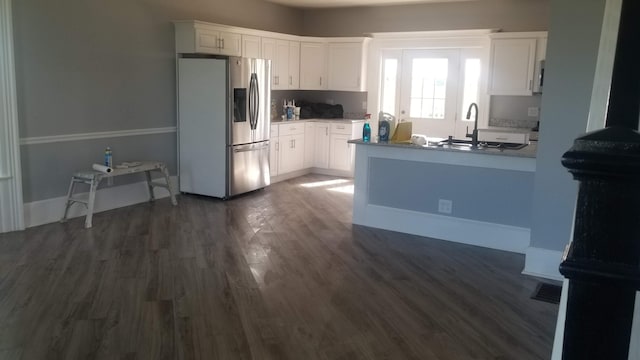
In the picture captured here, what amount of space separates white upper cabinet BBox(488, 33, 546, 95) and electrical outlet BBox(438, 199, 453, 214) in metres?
2.99

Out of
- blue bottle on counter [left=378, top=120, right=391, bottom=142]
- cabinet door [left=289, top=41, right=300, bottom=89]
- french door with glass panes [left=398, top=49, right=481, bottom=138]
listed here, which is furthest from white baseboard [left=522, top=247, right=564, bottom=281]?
cabinet door [left=289, top=41, right=300, bottom=89]

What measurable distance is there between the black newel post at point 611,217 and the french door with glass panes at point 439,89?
7.30m

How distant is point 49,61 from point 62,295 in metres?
2.69

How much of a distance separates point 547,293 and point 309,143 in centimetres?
530

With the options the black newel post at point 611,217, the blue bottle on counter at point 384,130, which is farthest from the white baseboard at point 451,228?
the black newel post at point 611,217

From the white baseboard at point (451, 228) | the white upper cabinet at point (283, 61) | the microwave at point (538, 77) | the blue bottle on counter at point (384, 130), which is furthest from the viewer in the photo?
the white upper cabinet at point (283, 61)

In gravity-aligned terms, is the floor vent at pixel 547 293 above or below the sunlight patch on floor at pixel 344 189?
below

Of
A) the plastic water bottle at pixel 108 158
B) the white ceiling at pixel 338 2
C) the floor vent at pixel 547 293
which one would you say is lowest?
the floor vent at pixel 547 293

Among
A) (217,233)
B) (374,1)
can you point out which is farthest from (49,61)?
(374,1)

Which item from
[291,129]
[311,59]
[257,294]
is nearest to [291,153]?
[291,129]

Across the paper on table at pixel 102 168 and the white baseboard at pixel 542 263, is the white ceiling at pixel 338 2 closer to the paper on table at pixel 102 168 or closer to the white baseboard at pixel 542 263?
the paper on table at pixel 102 168

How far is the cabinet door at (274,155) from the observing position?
7824 mm

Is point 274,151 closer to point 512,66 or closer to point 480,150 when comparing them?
point 512,66

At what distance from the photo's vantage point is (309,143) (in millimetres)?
8617
